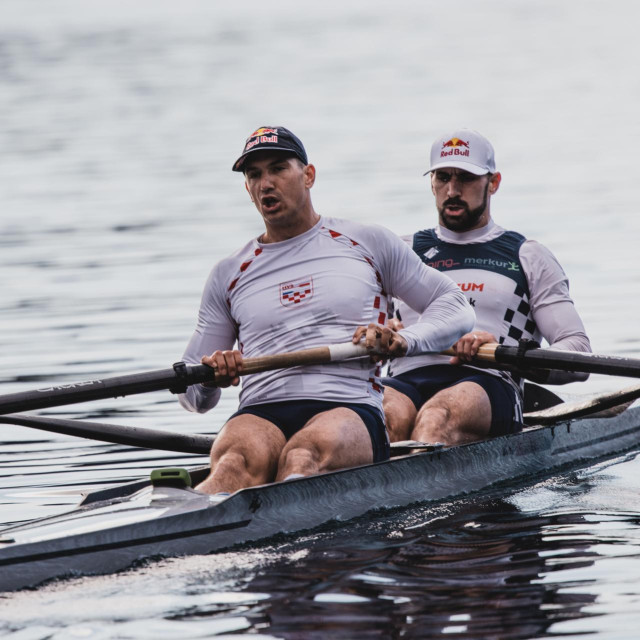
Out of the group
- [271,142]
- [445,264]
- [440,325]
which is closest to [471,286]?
[445,264]

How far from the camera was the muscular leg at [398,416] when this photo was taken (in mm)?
9117

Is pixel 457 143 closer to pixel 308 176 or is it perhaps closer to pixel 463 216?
pixel 463 216

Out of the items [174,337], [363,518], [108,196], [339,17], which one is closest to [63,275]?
[174,337]

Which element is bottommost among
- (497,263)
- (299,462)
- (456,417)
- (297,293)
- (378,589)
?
(378,589)

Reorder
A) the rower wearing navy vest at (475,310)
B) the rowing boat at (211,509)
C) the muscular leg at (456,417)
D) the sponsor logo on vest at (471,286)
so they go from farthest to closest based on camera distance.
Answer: the sponsor logo on vest at (471,286), the rower wearing navy vest at (475,310), the muscular leg at (456,417), the rowing boat at (211,509)

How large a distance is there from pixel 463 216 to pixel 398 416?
1502 millimetres

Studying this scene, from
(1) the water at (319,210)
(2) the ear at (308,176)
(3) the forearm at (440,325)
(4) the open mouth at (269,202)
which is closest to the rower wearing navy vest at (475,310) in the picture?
(1) the water at (319,210)

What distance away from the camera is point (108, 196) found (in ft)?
91.8

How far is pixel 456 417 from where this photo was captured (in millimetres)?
9023

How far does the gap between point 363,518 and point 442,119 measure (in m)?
32.0

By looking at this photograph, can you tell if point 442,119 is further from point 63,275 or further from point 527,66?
point 63,275

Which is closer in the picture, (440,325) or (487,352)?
(440,325)

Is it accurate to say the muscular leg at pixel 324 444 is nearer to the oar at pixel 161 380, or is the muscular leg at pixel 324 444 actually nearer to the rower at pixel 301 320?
the rower at pixel 301 320

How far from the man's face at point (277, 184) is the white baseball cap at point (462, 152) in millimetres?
1909
